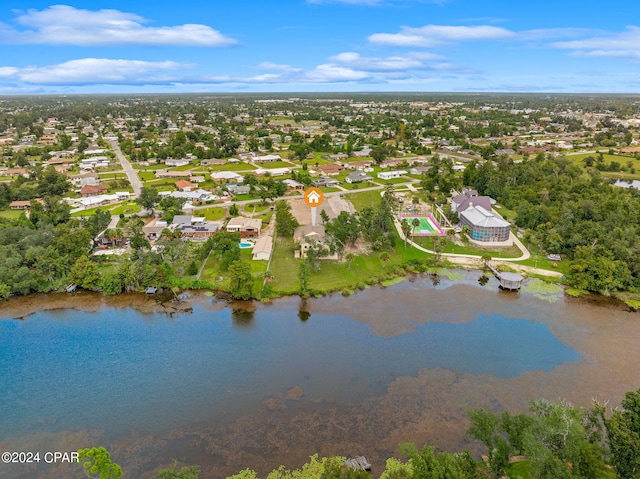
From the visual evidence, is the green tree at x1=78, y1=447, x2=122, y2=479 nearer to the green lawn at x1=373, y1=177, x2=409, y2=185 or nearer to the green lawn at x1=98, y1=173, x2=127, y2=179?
the green lawn at x1=373, y1=177, x2=409, y2=185

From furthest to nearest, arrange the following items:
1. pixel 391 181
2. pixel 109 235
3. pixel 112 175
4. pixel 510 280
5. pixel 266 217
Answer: pixel 112 175
pixel 391 181
pixel 266 217
pixel 109 235
pixel 510 280

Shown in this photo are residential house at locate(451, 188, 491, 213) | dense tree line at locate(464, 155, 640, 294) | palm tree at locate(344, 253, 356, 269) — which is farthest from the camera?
residential house at locate(451, 188, 491, 213)

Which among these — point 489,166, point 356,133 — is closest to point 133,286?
point 489,166

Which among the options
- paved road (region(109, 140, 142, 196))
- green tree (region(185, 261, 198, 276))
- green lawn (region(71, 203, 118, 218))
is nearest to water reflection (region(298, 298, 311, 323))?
green tree (region(185, 261, 198, 276))

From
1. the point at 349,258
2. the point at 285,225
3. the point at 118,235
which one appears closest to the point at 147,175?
the point at 118,235

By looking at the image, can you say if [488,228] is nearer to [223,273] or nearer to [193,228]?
[223,273]

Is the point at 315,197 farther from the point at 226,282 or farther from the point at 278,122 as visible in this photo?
the point at 278,122
